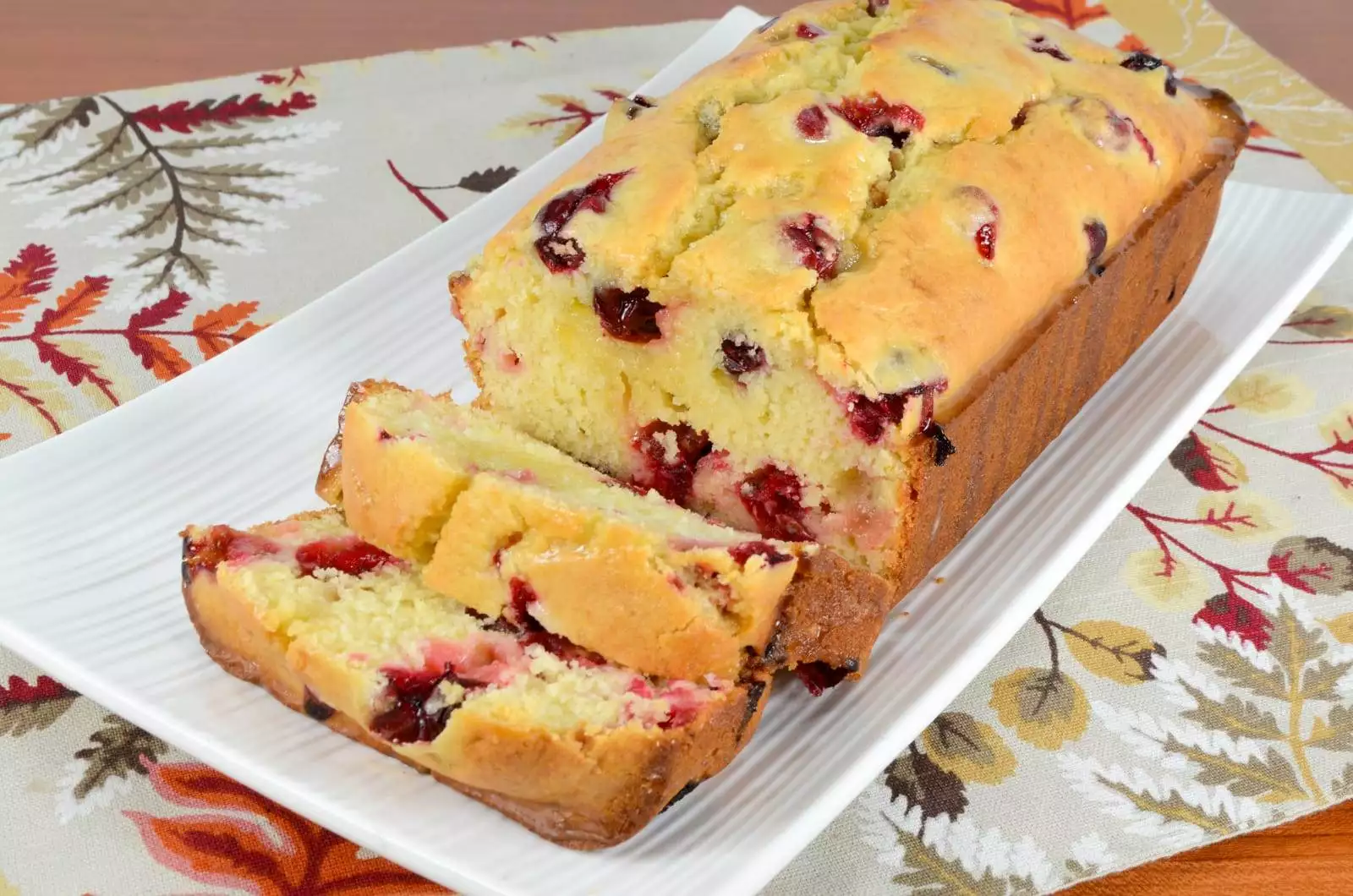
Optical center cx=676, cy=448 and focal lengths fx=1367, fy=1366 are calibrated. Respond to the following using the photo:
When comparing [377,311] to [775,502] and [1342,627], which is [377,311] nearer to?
[775,502]

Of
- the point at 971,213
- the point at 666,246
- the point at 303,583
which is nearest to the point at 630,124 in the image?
the point at 666,246

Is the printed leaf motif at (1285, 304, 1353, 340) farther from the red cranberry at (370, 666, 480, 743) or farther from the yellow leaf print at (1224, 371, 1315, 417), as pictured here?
the red cranberry at (370, 666, 480, 743)

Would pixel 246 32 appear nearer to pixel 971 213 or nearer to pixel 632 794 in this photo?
pixel 971 213

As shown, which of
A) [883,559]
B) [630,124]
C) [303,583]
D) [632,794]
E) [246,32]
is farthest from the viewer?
[246,32]

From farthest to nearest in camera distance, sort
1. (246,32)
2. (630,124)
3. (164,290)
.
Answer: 1. (246,32)
2. (164,290)
3. (630,124)

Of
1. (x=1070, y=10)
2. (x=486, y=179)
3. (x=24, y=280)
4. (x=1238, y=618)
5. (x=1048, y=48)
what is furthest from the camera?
(x=1070, y=10)

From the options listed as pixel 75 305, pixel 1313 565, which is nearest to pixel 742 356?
pixel 1313 565
